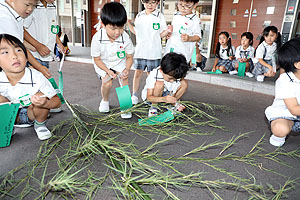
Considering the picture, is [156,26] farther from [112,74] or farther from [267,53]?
[267,53]

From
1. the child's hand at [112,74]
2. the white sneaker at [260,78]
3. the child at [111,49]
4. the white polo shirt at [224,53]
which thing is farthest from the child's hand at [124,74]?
the white polo shirt at [224,53]

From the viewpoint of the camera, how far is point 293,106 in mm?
1371

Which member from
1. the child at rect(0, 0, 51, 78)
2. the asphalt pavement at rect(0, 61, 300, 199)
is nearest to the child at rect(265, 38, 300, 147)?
the asphalt pavement at rect(0, 61, 300, 199)

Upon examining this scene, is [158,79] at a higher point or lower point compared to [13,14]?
lower

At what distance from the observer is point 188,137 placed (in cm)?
158

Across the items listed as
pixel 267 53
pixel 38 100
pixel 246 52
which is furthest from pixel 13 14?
pixel 246 52

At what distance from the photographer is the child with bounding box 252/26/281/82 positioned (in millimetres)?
2924

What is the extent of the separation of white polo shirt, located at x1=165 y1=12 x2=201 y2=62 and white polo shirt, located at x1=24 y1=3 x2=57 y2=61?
1.15 m

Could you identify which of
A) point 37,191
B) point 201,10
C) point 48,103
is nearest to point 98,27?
point 48,103

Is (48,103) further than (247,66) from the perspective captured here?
No

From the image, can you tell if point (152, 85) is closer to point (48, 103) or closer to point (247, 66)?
point (48, 103)

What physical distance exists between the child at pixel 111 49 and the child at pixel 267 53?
199cm

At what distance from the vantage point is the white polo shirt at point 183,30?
216cm

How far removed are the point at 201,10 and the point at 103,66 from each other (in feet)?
14.1
